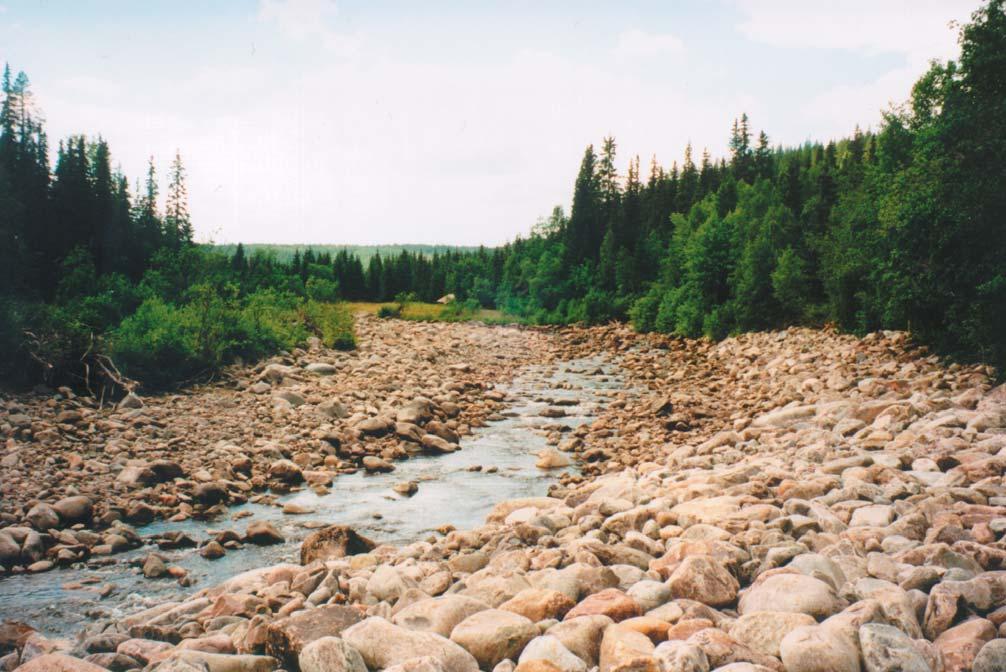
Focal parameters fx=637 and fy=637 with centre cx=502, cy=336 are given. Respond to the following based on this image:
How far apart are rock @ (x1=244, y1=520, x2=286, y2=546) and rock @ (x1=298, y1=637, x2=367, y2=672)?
14.7 ft

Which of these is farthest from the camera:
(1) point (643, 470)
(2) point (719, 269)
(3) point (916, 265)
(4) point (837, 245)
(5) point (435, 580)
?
(2) point (719, 269)

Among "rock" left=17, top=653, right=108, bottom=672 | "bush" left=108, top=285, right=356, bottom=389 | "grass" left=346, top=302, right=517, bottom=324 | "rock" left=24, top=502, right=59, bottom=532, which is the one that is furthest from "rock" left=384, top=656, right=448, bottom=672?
"grass" left=346, top=302, right=517, bottom=324

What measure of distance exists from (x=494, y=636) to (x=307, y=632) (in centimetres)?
137

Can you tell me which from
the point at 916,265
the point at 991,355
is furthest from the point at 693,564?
the point at 916,265

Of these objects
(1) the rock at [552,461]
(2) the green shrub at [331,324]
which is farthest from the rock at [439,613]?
(2) the green shrub at [331,324]

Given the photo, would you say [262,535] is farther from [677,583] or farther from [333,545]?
[677,583]

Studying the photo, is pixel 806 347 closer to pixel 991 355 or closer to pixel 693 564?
pixel 991 355

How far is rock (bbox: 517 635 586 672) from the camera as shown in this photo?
3.91 metres

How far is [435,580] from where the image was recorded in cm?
585

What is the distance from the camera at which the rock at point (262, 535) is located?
27.5ft

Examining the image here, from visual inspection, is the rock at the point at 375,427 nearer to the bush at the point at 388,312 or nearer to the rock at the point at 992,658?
the rock at the point at 992,658

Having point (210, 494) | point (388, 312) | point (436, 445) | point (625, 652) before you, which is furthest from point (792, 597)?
point (388, 312)

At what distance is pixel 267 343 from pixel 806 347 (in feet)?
65.3

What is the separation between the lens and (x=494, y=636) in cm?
431
